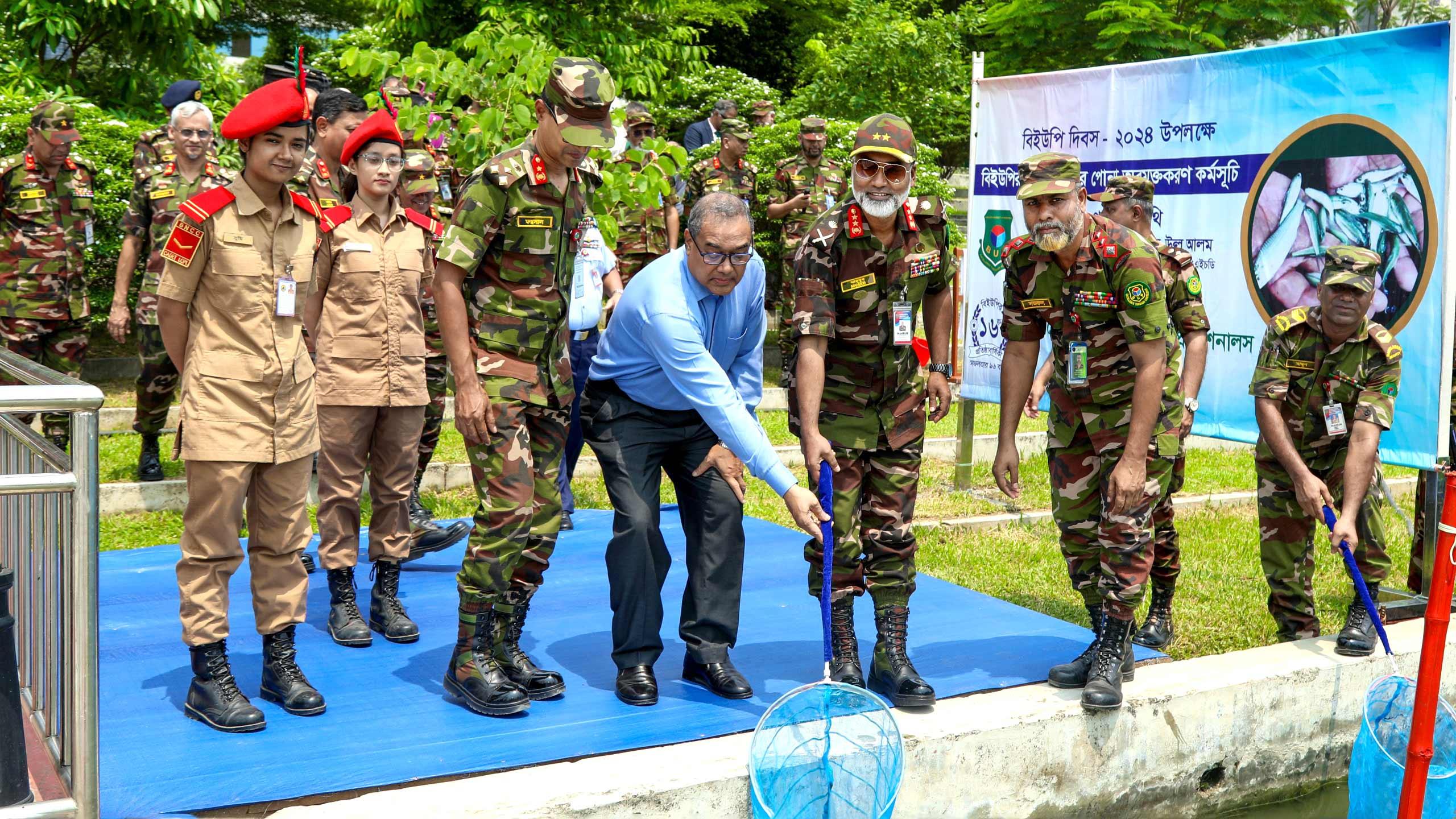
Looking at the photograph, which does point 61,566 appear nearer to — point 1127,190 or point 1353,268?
point 1353,268

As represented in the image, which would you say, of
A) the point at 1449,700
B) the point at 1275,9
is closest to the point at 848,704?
the point at 1449,700

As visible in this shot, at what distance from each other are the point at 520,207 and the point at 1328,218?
14.9 feet

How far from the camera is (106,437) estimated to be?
9.65m

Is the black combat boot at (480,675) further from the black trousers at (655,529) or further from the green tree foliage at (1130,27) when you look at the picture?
the green tree foliage at (1130,27)

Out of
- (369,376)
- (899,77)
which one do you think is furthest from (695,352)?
(899,77)

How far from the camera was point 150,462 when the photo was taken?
8148 mm

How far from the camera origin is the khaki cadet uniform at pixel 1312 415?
5633mm

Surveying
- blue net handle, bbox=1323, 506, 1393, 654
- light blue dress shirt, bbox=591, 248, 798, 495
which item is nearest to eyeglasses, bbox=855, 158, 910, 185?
light blue dress shirt, bbox=591, 248, 798, 495

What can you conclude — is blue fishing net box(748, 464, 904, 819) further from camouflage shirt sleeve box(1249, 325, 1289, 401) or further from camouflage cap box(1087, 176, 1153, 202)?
camouflage cap box(1087, 176, 1153, 202)

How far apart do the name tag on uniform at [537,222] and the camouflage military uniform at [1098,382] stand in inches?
68.7

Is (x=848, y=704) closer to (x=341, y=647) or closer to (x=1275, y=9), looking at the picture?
(x=341, y=647)

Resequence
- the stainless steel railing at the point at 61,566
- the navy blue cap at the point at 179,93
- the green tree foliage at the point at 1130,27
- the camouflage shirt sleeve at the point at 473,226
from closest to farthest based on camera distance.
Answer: the stainless steel railing at the point at 61,566 < the camouflage shirt sleeve at the point at 473,226 < the navy blue cap at the point at 179,93 < the green tree foliage at the point at 1130,27

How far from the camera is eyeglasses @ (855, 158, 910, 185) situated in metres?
4.70

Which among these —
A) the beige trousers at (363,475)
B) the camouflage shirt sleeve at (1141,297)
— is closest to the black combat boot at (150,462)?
the beige trousers at (363,475)
